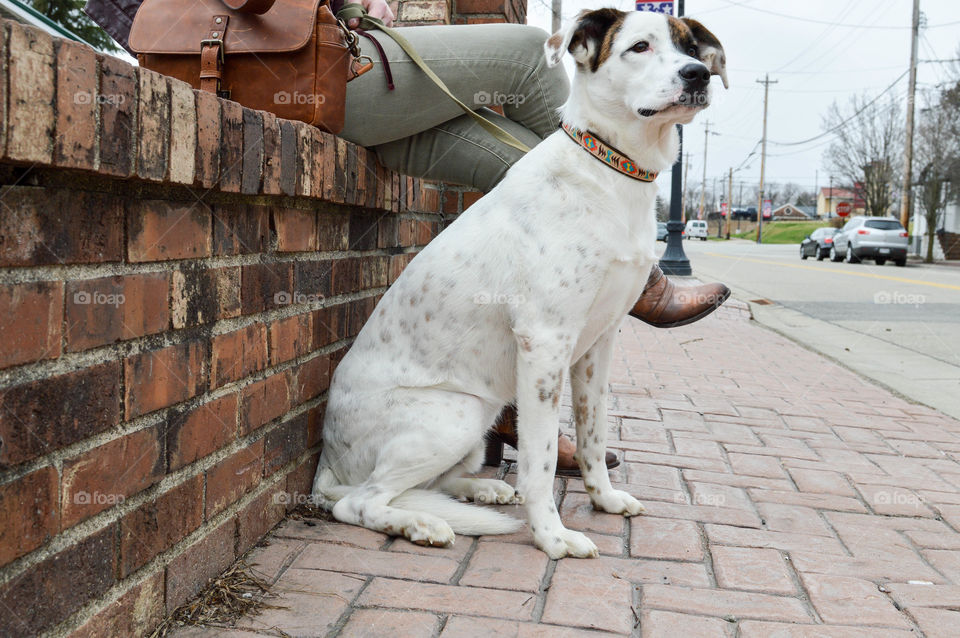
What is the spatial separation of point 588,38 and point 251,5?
1.01 m

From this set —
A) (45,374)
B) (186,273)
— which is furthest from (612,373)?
(45,374)

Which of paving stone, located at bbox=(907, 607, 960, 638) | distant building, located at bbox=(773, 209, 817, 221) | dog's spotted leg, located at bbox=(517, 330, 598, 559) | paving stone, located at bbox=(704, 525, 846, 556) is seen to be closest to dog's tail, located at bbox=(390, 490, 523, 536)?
dog's spotted leg, located at bbox=(517, 330, 598, 559)

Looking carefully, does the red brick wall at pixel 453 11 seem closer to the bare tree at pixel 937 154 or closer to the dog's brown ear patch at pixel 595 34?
the dog's brown ear patch at pixel 595 34

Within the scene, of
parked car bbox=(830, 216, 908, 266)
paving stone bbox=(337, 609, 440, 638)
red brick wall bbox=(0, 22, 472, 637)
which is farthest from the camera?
parked car bbox=(830, 216, 908, 266)

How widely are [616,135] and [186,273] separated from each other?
1.30m

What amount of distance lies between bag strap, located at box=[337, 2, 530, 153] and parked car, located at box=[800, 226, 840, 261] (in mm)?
27133

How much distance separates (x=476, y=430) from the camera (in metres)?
2.42

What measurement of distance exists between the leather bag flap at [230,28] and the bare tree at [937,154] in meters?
32.5

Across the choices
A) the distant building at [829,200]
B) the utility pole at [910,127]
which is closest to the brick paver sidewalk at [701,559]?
the utility pole at [910,127]

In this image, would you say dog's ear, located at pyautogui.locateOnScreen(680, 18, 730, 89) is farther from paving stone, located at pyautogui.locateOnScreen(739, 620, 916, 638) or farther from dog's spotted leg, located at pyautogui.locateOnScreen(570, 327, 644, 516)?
paving stone, located at pyautogui.locateOnScreen(739, 620, 916, 638)

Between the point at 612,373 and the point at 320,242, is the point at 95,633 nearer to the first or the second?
the point at 320,242

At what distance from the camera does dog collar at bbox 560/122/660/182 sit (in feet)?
7.68

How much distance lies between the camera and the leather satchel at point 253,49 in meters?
2.27

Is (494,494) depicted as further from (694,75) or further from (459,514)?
(694,75)
